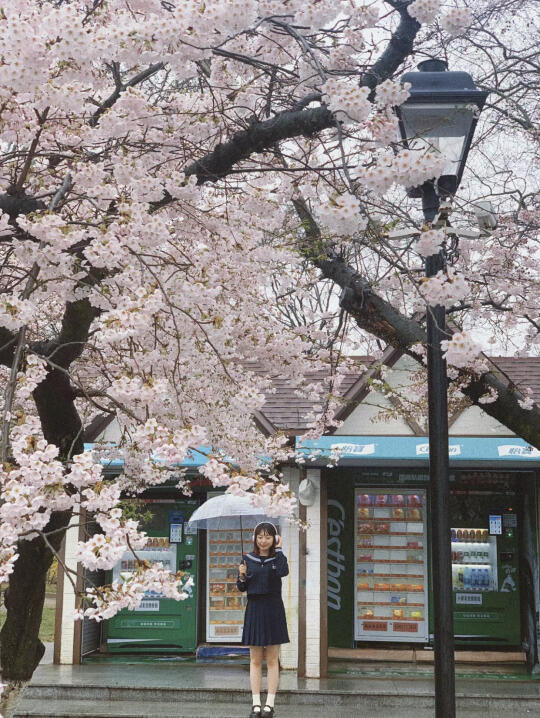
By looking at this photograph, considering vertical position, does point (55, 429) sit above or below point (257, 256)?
below

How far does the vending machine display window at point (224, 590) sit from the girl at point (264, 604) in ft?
13.2

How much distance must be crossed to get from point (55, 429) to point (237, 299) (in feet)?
6.85

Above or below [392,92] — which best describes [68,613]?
Result: below

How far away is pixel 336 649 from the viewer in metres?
11.5

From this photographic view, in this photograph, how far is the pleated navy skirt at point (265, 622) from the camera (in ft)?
23.8

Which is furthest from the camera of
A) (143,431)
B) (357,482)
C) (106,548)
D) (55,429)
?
(357,482)

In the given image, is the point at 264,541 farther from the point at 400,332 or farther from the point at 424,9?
the point at 424,9

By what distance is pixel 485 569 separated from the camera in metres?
11.8

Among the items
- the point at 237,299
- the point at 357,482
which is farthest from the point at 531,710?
the point at 237,299

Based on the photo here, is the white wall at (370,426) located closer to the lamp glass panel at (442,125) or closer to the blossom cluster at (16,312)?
the lamp glass panel at (442,125)

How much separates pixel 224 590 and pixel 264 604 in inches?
179

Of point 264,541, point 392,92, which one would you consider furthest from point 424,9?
point 264,541

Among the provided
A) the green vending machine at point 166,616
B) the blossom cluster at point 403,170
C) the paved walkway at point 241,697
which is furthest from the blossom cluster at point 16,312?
the green vending machine at point 166,616

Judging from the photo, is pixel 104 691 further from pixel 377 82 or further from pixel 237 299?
pixel 377 82
